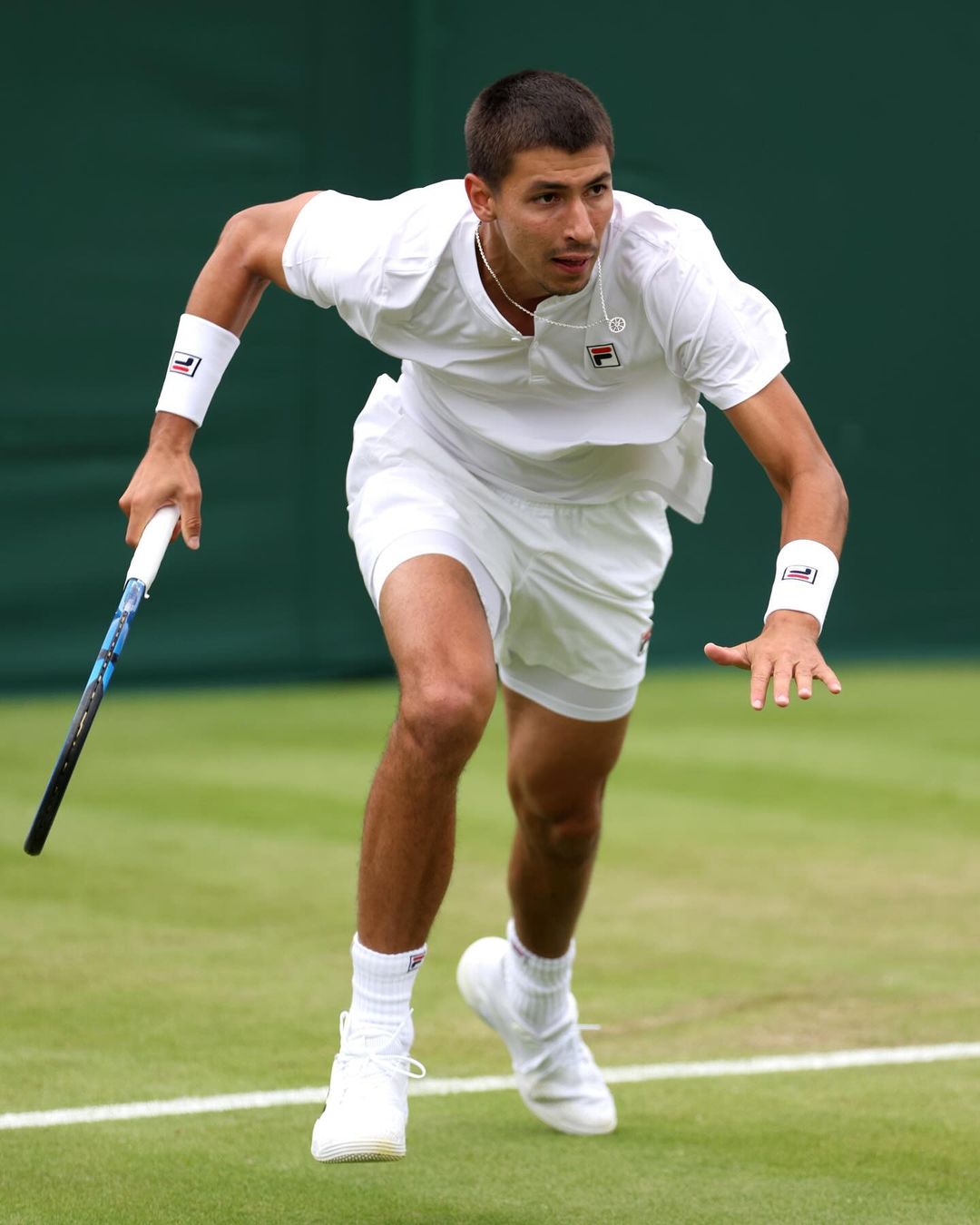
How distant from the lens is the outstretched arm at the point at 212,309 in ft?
13.1

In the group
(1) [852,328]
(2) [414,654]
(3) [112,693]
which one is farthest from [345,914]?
(1) [852,328]

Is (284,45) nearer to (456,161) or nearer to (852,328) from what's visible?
(456,161)

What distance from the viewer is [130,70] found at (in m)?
10.3

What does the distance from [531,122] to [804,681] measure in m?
1.15

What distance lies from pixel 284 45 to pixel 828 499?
7655 millimetres

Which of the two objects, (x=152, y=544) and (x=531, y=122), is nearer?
(x=531, y=122)

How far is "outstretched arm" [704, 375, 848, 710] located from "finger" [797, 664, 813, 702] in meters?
0.04

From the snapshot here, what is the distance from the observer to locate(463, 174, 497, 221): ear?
12.4 ft

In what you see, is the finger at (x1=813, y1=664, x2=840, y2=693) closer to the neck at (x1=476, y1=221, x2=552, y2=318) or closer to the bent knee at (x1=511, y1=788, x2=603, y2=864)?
the neck at (x1=476, y1=221, x2=552, y2=318)

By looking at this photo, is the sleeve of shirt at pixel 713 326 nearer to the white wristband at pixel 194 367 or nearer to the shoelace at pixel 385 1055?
the white wristband at pixel 194 367

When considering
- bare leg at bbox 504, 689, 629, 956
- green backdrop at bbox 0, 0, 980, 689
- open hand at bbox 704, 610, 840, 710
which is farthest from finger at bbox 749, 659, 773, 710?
green backdrop at bbox 0, 0, 980, 689

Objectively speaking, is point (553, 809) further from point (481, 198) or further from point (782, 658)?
point (481, 198)

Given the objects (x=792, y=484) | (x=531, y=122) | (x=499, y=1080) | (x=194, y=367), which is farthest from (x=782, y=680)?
(x=499, y=1080)

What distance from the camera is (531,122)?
368 centimetres
